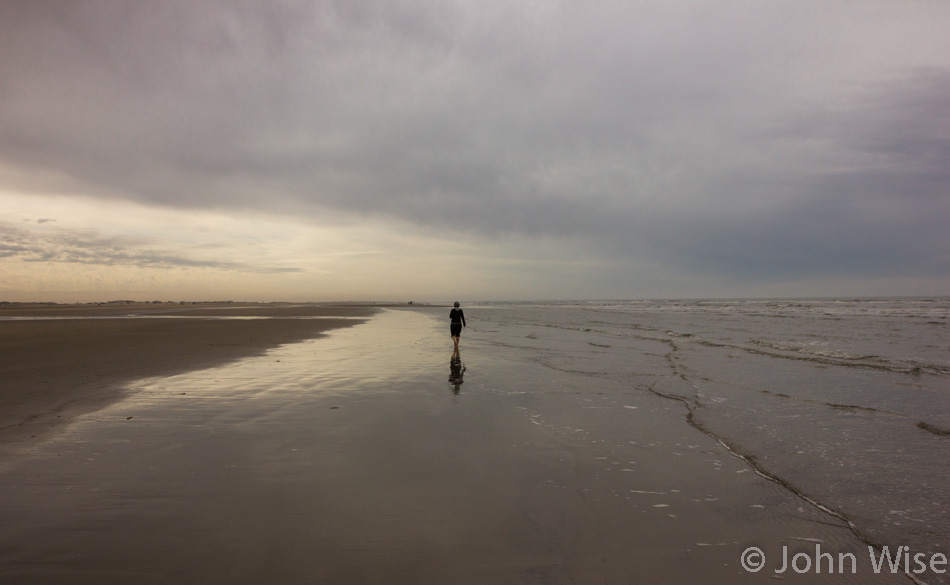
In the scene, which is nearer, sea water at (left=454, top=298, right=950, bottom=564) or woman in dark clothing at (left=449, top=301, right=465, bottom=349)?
sea water at (left=454, top=298, right=950, bottom=564)

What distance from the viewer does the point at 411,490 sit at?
5531mm

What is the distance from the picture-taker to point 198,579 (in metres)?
3.70

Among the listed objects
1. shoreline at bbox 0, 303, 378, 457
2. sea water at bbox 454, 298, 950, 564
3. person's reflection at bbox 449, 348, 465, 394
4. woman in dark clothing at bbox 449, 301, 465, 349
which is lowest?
sea water at bbox 454, 298, 950, 564

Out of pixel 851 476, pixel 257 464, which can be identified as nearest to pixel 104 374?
pixel 257 464

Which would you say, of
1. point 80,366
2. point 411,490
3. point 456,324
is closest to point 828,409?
point 411,490

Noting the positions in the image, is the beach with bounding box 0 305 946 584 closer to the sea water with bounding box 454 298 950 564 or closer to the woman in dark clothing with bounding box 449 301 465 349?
the sea water with bounding box 454 298 950 564

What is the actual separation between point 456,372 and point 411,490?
9285 millimetres

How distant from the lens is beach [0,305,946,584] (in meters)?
4.01

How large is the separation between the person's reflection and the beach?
50cm

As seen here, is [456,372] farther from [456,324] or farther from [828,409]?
[828,409]

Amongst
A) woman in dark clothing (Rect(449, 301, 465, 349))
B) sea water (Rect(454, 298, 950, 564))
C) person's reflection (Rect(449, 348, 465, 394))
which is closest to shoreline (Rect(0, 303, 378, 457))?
person's reflection (Rect(449, 348, 465, 394))

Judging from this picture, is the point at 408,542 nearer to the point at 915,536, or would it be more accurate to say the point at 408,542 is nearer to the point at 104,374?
the point at 915,536

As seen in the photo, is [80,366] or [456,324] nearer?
[80,366]

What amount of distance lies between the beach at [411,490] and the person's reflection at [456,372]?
19.6 inches
